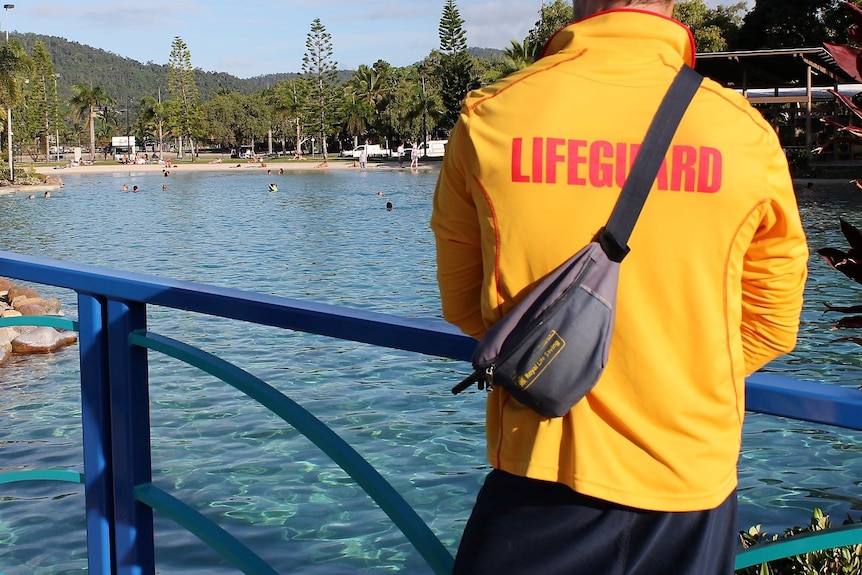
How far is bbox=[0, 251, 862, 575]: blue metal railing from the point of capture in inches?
70.8

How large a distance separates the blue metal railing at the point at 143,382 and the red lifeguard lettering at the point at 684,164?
1.64 ft

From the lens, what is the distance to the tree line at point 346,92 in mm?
50000

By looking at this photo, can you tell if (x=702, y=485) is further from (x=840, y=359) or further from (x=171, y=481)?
(x=840, y=359)

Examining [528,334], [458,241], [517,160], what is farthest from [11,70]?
[528,334]

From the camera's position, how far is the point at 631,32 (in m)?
1.38

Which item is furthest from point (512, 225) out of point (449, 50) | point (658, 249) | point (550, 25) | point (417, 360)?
point (449, 50)

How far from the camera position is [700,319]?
1362 mm

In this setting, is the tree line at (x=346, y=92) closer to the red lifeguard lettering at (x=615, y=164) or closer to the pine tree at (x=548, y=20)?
the pine tree at (x=548, y=20)

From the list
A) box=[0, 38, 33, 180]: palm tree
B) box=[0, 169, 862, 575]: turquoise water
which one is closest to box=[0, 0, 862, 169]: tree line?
box=[0, 38, 33, 180]: palm tree

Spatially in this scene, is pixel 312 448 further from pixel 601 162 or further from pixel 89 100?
pixel 89 100

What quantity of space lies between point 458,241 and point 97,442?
1.33 meters

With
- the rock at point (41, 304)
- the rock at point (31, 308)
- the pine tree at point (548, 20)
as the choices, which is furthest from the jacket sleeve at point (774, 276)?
the pine tree at point (548, 20)

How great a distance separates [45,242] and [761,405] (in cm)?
2473

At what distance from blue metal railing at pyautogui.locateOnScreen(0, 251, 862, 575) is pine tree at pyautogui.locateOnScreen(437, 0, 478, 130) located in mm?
64917
